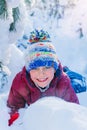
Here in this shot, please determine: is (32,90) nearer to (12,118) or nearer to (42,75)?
(42,75)

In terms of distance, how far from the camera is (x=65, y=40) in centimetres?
733

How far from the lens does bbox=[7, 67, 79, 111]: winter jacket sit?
2.52 metres

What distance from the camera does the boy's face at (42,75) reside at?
2332 millimetres

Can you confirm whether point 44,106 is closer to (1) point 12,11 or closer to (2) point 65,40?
(1) point 12,11

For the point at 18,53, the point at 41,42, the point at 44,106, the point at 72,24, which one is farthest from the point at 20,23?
the point at 72,24

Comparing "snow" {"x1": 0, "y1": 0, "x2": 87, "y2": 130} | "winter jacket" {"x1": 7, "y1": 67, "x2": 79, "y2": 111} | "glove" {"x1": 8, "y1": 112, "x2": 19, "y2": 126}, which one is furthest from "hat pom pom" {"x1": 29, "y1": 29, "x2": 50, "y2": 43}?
"glove" {"x1": 8, "y1": 112, "x2": 19, "y2": 126}

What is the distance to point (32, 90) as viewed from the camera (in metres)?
2.57

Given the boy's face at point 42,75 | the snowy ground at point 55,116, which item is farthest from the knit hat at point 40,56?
the snowy ground at point 55,116

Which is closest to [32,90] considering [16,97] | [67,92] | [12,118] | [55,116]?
[16,97]

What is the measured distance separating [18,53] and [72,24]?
289 centimetres

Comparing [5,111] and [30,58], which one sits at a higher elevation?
[30,58]

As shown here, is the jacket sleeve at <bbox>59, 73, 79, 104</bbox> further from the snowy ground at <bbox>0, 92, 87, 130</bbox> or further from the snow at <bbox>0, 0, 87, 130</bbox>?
the snowy ground at <bbox>0, 92, 87, 130</bbox>

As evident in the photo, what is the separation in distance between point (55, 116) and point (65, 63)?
5.51m

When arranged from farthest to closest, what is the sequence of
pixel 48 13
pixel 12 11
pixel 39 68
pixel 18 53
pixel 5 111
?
pixel 48 13 < pixel 18 53 < pixel 12 11 < pixel 39 68 < pixel 5 111
